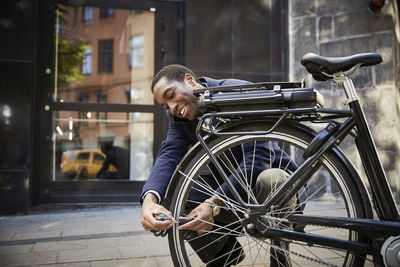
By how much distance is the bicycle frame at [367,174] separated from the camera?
1.53 m

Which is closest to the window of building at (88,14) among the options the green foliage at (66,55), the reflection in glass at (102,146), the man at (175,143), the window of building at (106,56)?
the green foliage at (66,55)

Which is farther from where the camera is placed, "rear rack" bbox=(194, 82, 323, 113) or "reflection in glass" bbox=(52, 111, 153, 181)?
"reflection in glass" bbox=(52, 111, 153, 181)

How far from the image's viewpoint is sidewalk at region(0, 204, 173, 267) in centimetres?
284

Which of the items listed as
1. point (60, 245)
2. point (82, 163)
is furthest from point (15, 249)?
point (82, 163)

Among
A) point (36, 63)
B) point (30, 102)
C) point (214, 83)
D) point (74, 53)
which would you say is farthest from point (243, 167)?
point (74, 53)

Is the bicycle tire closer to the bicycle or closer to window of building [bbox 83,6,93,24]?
the bicycle

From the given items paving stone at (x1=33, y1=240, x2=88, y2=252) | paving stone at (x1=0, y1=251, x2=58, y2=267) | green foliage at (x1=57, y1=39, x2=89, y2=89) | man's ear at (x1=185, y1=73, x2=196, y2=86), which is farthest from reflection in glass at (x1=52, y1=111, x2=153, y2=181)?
man's ear at (x1=185, y1=73, x2=196, y2=86)

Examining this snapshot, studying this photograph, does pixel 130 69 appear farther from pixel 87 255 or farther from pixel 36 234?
pixel 87 255

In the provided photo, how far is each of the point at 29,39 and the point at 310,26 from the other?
12.8 ft

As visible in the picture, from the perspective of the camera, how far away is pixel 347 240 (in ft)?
5.14

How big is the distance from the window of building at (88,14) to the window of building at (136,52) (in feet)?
2.32

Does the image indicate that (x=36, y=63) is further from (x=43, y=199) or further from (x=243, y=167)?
(x=243, y=167)

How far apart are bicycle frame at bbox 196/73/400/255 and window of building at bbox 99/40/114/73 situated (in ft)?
16.1

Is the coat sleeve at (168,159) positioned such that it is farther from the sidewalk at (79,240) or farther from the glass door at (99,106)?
the glass door at (99,106)
